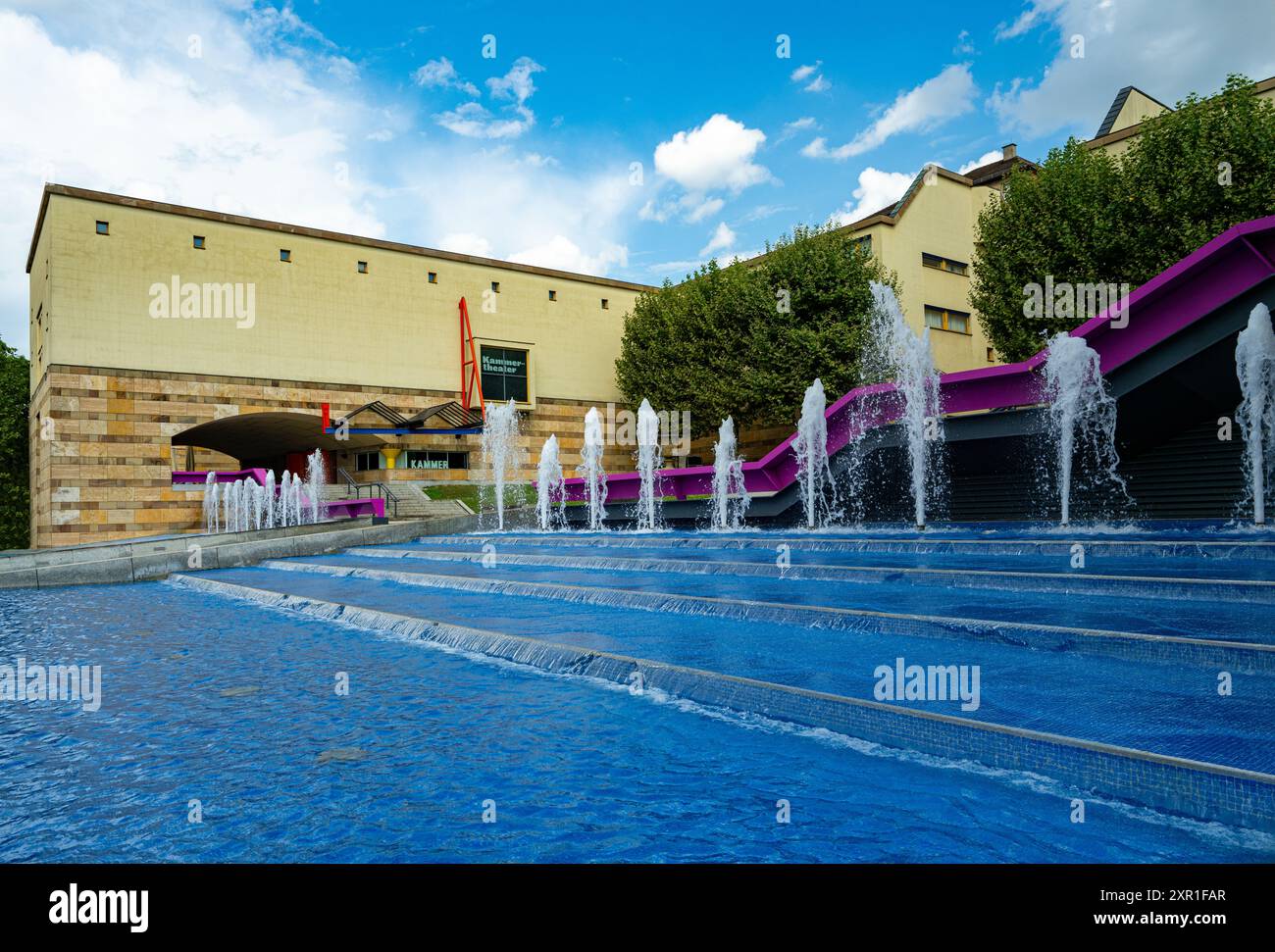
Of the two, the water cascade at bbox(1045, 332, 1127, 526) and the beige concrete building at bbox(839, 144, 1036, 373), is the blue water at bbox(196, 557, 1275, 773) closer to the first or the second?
the water cascade at bbox(1045, 332, 1127, 526)

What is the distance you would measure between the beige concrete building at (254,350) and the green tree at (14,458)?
407 cm

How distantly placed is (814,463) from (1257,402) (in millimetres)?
6649

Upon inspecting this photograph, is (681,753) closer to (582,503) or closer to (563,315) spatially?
(582,503)

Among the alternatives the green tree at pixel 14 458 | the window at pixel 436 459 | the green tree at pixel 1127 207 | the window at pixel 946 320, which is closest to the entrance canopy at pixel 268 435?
the window at pixel 436 459

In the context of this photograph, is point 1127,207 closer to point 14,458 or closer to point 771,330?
point 771,330

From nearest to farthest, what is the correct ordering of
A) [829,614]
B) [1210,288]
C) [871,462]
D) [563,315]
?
[829,614] < [1210,288] < [871,462] < [563,315]

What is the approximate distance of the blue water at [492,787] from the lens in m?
2.51

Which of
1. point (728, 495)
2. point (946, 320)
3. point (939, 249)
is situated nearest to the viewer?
point (728, 495)

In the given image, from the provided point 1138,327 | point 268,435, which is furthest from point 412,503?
point 1138,327

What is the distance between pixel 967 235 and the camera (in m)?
30.5

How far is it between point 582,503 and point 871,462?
9.20 m

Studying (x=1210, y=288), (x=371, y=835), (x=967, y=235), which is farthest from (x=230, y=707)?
(x=967, y=235)

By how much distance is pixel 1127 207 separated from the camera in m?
17.7

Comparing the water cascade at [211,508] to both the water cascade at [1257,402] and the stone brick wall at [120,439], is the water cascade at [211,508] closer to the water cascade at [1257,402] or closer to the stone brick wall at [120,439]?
the stone brick wall at [120,439]
